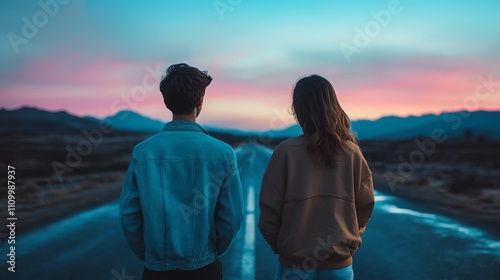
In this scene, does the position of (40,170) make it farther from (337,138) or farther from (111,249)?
(337,138)

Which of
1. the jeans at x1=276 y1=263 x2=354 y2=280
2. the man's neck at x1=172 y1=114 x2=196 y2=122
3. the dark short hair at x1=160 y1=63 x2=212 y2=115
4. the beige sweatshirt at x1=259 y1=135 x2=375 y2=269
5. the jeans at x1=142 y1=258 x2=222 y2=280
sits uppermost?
the dark short hair at x1=160 y1=63 x2=212 y2=115

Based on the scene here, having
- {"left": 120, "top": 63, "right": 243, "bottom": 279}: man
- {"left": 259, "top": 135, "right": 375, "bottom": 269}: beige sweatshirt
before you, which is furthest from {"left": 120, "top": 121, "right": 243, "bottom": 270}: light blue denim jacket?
{"left": 259, "top": 135, "right": 375, "bottom": 269}: beige sweatshirt

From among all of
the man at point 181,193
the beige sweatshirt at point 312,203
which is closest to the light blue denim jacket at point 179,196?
the man at point 181,193

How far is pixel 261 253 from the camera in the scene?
24.4 feet

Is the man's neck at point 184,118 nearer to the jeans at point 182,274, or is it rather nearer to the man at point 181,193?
the man at point 181,193

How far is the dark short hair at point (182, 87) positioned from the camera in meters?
2.48

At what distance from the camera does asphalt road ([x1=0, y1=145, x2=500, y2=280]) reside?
6.22 m

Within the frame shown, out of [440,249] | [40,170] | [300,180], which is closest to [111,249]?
[440,249]

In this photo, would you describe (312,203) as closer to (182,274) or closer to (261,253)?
(182,274)

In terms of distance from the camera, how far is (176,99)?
8.25 feet

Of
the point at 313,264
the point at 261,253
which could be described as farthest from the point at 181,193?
the point at 261,253

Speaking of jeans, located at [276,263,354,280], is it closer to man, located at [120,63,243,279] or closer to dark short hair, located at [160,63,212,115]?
man, located at [120,63,243,279]

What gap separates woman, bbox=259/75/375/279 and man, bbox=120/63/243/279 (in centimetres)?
27

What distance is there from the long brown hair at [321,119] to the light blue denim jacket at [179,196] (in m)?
0.47
